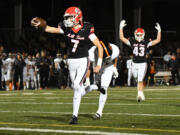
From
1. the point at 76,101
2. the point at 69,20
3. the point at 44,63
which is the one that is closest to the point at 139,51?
the point at 69,20

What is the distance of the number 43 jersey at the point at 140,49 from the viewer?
1758cm

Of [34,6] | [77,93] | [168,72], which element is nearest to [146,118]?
[77,93]

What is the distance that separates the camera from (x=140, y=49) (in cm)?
1772

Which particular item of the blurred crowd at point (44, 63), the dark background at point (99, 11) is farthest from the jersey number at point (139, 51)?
the dark background at point (99, 11)

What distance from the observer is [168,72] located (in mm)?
33656

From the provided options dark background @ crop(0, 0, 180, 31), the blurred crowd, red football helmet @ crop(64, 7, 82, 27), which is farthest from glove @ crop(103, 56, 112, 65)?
dark background @ crop(0, 0, 180, 31)

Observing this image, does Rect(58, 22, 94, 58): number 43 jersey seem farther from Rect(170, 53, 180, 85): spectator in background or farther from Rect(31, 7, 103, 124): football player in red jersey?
Rect(170, 53, 180, 85): spectator in background

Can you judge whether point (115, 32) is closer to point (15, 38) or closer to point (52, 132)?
point (15, 38)

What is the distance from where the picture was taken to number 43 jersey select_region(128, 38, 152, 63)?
17.6 m

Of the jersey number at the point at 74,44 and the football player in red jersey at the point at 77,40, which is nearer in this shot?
the football player in red jersey at the point at 77,40

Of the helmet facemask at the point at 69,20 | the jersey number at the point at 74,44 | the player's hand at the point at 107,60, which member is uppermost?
the helmet facemask at the point at 69,20

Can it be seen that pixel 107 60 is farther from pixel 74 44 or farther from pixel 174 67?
pixel 174 67

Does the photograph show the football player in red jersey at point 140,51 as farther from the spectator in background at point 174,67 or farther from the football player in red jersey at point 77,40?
the spectator in background at point 174,67

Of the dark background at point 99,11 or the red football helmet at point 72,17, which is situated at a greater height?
the dark background at point 99,11
